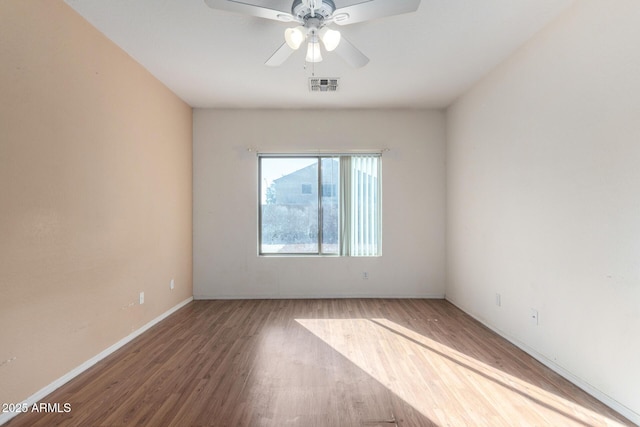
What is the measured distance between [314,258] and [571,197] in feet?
10.0

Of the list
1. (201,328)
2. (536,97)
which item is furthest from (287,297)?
(536,97)

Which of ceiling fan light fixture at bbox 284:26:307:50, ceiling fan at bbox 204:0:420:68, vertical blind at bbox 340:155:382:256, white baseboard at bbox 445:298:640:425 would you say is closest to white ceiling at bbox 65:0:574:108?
ceiling fan at bbox 204:0:420:68

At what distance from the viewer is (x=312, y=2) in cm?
181

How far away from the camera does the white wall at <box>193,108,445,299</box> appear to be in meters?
4.41

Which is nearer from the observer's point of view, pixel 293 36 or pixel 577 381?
pixel 293 36

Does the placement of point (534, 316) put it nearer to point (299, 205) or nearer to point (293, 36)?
point (293, 36)

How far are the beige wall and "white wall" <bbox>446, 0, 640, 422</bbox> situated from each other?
373 centimetres

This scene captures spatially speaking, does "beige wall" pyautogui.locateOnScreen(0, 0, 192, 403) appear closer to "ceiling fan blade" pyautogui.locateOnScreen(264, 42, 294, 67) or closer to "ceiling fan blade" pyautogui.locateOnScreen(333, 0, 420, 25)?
"ceiling fan blade" pyautogui.locateOnScreen(264, 42, 294, 67)

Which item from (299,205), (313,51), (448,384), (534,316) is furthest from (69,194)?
(534,316)

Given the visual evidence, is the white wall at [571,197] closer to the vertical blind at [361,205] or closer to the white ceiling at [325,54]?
the white ceiling at [325,54]

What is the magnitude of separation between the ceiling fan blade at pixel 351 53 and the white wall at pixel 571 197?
60.8 inches

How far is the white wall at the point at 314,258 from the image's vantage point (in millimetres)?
4414

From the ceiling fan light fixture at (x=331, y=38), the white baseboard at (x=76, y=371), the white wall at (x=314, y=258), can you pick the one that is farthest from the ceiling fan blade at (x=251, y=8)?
the white baseboard at (x=76, y=371)

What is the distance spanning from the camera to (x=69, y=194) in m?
2.25
